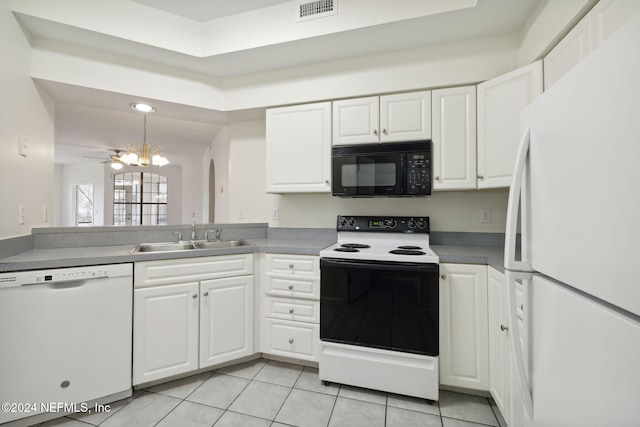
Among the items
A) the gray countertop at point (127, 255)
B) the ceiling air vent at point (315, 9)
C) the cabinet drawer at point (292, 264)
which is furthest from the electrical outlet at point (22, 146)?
the ceiling air vent at point (315, 9)

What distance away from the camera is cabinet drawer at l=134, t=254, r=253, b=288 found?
1826mm

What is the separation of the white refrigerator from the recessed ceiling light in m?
2.75

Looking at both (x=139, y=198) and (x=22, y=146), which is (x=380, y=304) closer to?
(x=22, y=146)

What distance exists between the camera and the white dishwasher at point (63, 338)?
1.48 m

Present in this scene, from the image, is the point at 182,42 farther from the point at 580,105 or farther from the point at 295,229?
the point at 580,105

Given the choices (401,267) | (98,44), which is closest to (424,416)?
(401,267)

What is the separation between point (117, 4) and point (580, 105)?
2661 mm

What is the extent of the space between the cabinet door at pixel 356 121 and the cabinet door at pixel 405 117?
0.05 meters

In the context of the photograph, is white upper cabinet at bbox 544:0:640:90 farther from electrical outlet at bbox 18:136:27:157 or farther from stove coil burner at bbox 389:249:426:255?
electrical outlet at bbox 18:136:27:157

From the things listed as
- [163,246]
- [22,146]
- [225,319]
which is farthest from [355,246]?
[22,146]

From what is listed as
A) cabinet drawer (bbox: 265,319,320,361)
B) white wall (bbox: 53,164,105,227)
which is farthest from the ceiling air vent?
white wall (bbox: 53,164,105,227)

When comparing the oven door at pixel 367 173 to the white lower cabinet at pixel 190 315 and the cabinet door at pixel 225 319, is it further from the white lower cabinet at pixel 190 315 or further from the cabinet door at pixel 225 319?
the cabinet door at pixel 225 319

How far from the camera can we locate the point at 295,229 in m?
2.74

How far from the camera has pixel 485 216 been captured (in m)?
2.25
